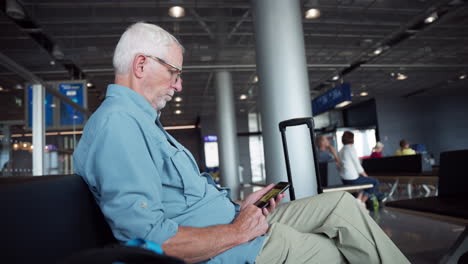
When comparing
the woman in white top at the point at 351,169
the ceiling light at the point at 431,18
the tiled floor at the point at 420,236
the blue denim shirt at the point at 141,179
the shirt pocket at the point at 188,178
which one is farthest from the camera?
the ceiling light at the point at 431,18

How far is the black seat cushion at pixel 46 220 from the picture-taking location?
1.99 ft

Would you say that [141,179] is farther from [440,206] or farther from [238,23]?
[238,23]

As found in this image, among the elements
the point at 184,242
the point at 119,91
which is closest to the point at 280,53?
the point at 119,91

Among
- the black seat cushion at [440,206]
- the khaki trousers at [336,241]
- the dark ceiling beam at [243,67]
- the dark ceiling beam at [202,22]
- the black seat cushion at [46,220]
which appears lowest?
the black seat cushion at [440,206]

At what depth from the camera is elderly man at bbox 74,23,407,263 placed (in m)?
0.88

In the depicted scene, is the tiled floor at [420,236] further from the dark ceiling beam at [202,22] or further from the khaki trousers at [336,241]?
the dark ceiling beam at [202,22]

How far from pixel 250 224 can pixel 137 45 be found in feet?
2.45

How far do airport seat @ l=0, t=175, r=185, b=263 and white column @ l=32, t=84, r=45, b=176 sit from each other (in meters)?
2.46

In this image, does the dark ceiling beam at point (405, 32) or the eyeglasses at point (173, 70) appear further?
the dark ceiling beam at point (405, 32)

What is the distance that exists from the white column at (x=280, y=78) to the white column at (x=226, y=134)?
21.3 feet

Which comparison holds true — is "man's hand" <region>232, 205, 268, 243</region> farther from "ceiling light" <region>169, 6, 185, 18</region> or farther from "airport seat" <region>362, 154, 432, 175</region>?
"ceiling light" <region>169, 6, 185, 18</region>

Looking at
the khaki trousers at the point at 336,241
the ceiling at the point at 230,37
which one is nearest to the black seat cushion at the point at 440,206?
the khaki trousers at the point at 336,241

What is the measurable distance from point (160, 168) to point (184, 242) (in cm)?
23

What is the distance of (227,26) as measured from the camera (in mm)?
7680
